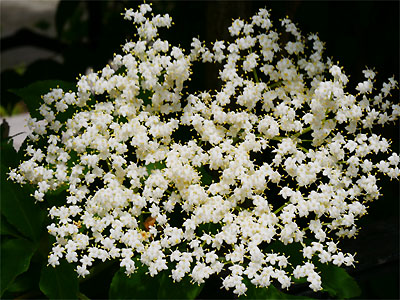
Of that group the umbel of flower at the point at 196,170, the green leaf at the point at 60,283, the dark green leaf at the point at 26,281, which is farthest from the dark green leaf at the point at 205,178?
the dark green leaf at the point at 26,281

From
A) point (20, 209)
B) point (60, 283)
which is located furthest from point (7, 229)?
point (60, 283)

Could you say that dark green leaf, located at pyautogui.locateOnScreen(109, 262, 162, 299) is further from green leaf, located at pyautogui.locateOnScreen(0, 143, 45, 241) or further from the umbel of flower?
green leaf, located at pyautogui.locateOnScreen(0, 143, 45, 241)

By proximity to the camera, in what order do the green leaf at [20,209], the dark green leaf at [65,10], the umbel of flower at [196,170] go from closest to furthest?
the umbel of flower at [196,170], the green leaf at [20,209], the dark green leaf at [65,10]

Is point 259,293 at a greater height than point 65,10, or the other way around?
point 65,10

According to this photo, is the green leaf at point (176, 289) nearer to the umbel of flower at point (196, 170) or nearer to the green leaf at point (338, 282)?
the umbel of flower at point (196, 170)

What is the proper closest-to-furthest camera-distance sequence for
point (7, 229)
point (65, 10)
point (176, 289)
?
point (176, 289) < point (7, 229) < point (65, 10)

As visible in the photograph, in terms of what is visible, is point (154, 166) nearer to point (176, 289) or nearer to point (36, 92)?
point (176, 289)

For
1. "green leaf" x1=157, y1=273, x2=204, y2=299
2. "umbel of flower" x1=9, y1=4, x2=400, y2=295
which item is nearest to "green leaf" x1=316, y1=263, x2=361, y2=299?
"umbel of flower" x1=9, y1=4, x2=400, y2=295
